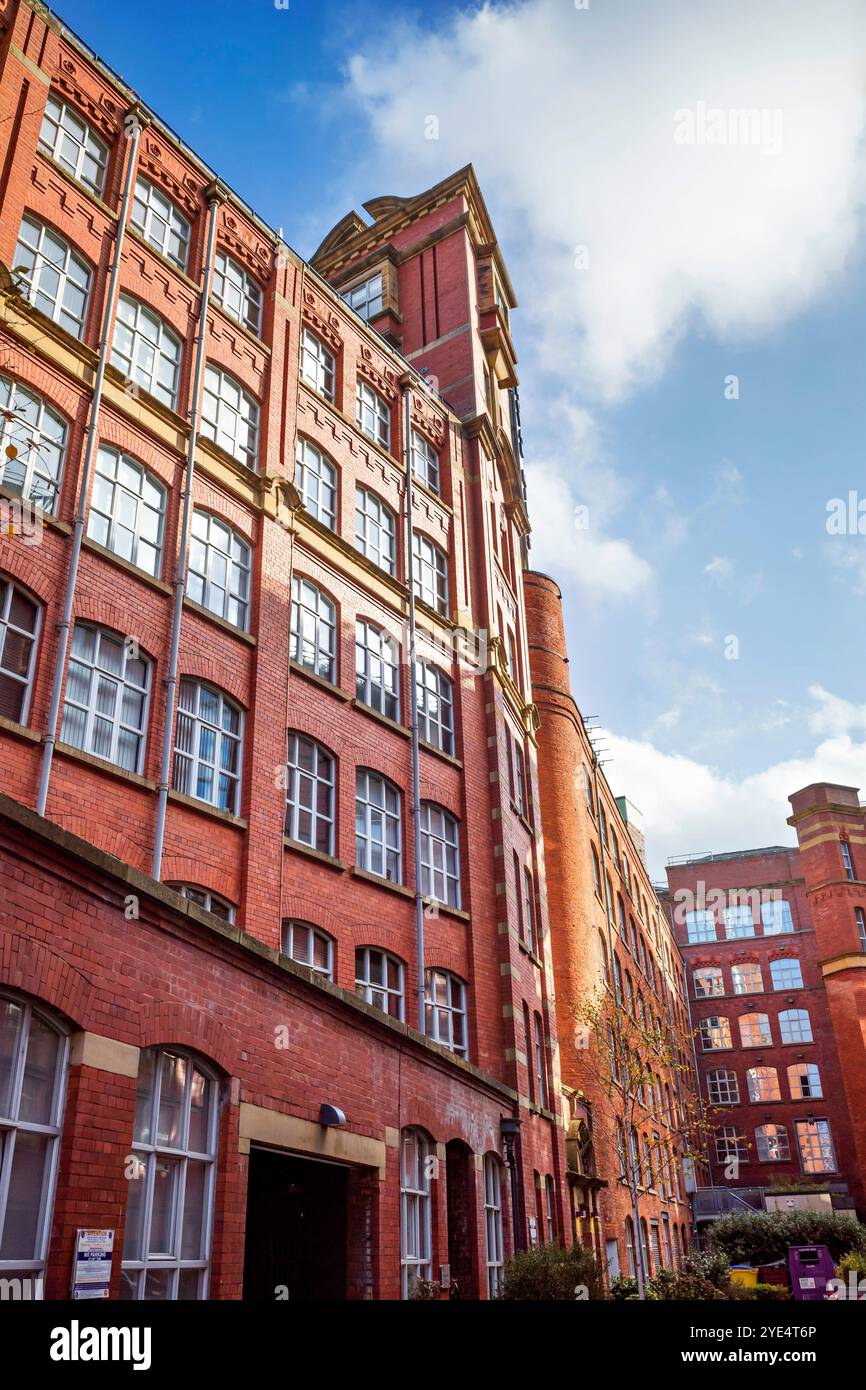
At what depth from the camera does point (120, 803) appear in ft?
46.0

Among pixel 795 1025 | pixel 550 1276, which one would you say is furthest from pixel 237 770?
pixel 795 1025

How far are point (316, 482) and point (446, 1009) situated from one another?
10.9m

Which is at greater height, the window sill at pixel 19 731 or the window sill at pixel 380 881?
the window sill at pixel 380 881

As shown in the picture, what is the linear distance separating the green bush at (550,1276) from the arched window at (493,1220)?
2.59 m

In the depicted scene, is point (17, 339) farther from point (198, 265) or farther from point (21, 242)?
point (198, 265)

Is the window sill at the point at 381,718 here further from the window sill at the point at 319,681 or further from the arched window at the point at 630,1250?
the arched window at the point at 630,1250

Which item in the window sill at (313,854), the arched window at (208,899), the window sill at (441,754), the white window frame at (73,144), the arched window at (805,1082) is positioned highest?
the white window frame at (73,144)

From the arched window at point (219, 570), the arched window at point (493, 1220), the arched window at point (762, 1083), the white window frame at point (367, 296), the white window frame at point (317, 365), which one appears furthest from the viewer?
the arched window at point (762, 1083)

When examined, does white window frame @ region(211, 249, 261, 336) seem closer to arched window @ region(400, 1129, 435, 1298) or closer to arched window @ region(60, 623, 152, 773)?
arched window @ region(60, 623, 152, 773)

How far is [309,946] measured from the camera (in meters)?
17.1

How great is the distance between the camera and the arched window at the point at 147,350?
1731 cm

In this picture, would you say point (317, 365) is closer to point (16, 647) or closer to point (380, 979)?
point (16, 647)

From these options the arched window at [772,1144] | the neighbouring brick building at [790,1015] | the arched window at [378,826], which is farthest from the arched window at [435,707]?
the arched window at [772,1144]

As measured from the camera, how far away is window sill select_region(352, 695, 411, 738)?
2016 cm
